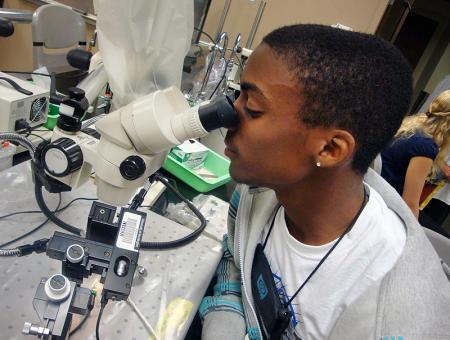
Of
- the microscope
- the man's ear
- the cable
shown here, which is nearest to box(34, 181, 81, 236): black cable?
the microscope

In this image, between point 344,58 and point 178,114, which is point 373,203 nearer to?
point 344,58

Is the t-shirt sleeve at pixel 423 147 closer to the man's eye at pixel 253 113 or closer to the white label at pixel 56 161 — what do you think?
the man's eye at pixel 253 113

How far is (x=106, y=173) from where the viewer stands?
731mm

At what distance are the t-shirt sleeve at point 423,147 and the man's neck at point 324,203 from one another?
1.24 m

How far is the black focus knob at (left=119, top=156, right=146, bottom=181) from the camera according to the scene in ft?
2.28

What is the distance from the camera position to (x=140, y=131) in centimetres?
67

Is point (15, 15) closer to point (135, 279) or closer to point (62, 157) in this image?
point (62, 157)

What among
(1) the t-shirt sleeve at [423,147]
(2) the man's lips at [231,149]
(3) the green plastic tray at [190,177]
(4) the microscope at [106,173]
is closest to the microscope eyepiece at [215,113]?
(4) the microscope at [106,173]

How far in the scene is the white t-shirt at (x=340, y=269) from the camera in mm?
798

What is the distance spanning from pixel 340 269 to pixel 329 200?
17 cm

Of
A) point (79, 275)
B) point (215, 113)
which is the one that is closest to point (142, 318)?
point (79, 275)

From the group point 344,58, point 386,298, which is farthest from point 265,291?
point 344,58

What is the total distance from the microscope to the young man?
114 millimetres

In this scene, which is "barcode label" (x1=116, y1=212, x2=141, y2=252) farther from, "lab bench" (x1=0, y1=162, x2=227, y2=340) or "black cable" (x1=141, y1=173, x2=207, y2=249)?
"black cable" (x1=141, y1=173, x2=207, y2=249)
